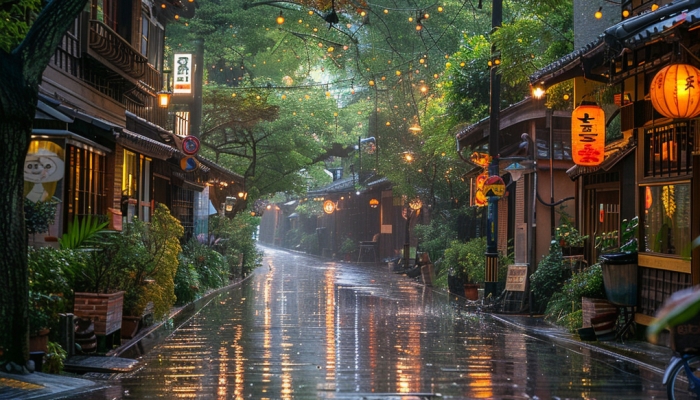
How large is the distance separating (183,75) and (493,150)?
496 inches

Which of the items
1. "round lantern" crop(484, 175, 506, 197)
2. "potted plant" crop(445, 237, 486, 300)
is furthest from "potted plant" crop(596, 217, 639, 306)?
"potted plant" crop(445, 237, 486, 300)

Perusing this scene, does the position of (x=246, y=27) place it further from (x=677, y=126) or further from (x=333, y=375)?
(x=333, y=375)

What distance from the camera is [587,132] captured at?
1770 cm

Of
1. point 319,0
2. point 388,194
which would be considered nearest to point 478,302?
point 319,0

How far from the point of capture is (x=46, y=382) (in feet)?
31.7

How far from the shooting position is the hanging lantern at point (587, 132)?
17.7 metres

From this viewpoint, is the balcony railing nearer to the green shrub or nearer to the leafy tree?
the green shrub

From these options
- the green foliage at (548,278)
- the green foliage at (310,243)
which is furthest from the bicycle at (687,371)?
the green foliage at (310,243)

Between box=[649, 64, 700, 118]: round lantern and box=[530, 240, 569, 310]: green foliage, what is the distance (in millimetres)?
8897

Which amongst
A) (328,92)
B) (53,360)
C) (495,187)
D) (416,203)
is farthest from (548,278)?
(328,92)

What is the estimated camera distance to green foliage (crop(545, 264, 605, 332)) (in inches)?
636

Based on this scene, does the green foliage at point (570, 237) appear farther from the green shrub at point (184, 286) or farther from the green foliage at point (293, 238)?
the green foliage at point (293, 238)

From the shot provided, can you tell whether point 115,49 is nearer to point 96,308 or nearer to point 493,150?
point 96,308

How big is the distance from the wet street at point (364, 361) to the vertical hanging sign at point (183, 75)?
11287 mm
